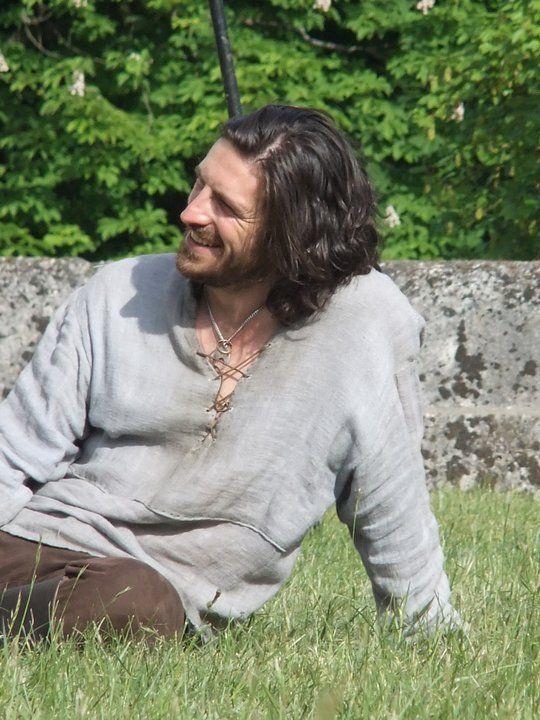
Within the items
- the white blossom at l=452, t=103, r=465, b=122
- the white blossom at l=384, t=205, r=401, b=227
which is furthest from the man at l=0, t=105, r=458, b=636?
the white blossom at l=384, t=205, r=401, b=227

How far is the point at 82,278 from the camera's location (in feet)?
20.0

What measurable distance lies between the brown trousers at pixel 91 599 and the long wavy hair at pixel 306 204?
657mm

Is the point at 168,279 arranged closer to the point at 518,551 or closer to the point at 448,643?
A: the point at 448,643

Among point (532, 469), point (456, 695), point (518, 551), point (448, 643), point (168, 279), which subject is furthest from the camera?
point (532, 469)

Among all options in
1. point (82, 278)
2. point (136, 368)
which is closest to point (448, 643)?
point (136, 368)

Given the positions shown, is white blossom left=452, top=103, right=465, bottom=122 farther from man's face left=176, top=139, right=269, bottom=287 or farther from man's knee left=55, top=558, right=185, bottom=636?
man's knee left=55, top=558, right=185, bottom=636

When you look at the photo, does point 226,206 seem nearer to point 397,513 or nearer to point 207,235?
point 207,235

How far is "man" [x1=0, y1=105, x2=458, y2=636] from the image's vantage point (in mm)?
2873

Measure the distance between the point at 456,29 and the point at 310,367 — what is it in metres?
7.19

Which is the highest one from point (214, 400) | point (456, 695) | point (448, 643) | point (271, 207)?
point (271, 207)

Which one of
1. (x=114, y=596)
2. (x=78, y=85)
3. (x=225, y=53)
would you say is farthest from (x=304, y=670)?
(x=78, y=85)

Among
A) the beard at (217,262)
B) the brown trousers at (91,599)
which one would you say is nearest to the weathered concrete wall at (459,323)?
the beard at (217,262)

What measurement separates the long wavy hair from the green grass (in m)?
0.71

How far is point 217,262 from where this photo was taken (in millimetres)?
2881
